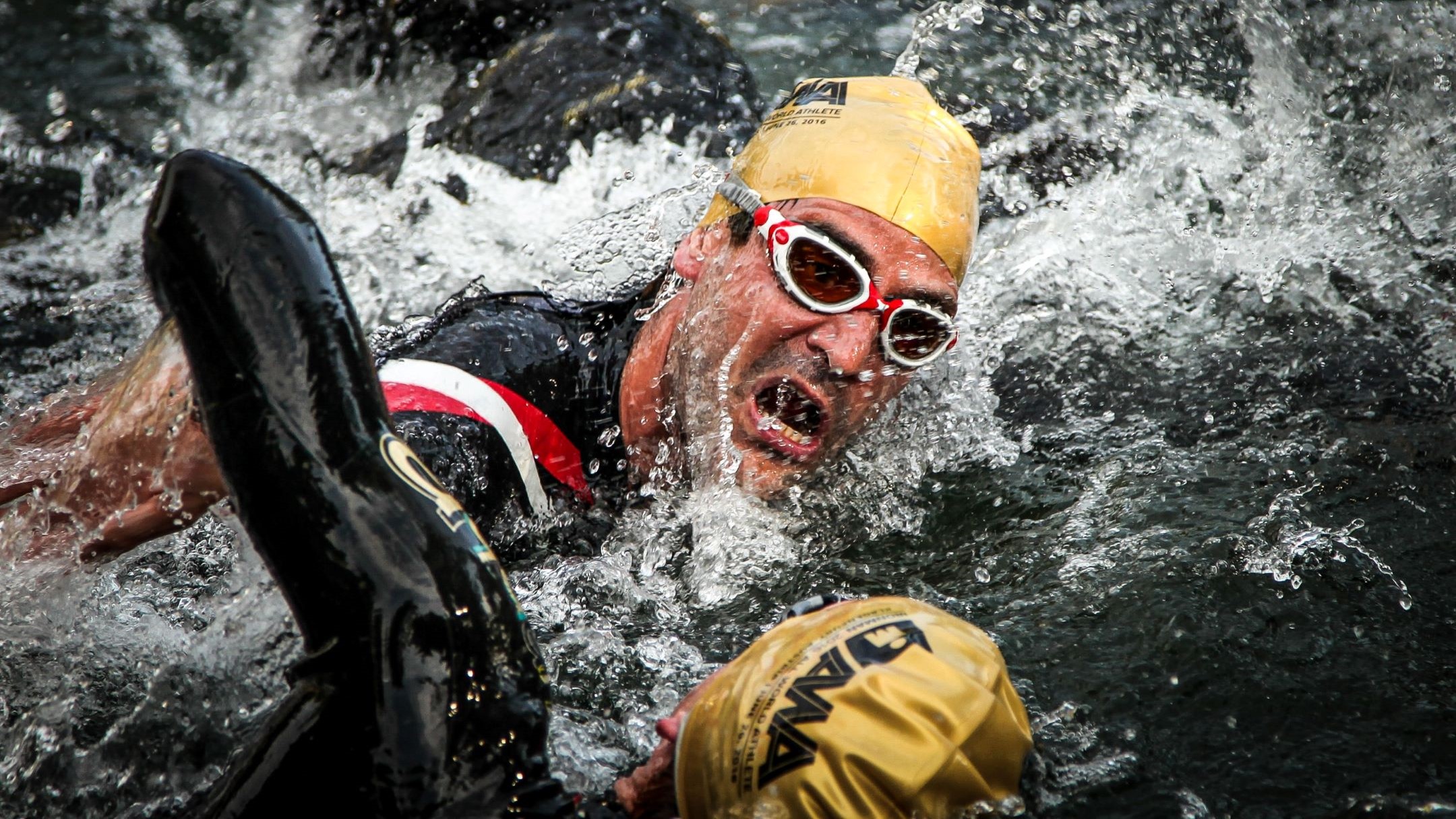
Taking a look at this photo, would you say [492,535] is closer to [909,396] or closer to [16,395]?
[909,396]

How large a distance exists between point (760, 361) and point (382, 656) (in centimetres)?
171

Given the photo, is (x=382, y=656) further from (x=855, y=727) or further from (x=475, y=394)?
(x=475, y=394)

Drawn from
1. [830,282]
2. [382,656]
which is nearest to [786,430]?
[830,282]

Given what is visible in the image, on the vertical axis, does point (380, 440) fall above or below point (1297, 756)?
above

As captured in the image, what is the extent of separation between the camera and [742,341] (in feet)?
10.8

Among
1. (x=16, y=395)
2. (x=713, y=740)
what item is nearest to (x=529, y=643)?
(x=713, y=740)

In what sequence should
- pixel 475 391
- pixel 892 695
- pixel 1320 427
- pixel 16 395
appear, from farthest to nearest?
pixel 16 395
pixel 1320 427
pixel 475 391
pixel 892 695

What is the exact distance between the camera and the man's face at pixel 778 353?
3.28m

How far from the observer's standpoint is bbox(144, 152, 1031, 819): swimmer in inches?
71.4

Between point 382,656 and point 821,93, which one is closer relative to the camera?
point 382,656

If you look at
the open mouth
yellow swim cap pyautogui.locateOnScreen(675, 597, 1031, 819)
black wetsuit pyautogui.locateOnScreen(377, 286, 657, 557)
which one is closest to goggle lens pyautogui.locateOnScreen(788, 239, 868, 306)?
the open mouth

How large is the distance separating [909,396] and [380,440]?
2.64 m

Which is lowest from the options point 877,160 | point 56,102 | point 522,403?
point 56,102

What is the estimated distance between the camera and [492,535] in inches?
120
